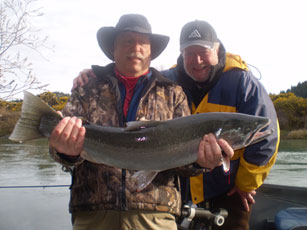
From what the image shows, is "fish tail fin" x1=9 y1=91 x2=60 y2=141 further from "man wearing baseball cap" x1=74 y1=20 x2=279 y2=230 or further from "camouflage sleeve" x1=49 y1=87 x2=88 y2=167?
"man wearing baseball cap" x1=74 y1=20 x2=279 y2=230

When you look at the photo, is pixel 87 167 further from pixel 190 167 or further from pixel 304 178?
pixel 304 178

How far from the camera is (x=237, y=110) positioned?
4191 mm

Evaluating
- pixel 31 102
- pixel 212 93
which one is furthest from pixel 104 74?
pixel 212 93

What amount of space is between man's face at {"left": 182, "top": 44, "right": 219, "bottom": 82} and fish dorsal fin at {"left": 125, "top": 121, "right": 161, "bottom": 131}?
1682 millimetres

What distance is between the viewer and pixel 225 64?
446cm

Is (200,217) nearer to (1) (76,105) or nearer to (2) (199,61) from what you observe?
(2) (199,61)

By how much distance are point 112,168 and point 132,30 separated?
1.41 m

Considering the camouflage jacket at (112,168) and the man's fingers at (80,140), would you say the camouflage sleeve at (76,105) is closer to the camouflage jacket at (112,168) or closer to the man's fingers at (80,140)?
the camouflage jacket at (112,168)

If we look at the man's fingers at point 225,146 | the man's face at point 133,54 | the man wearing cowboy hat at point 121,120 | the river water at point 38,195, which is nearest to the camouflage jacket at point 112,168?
the man wearing cowboy hat at point 121,120

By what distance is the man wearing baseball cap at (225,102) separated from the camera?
4004 mm

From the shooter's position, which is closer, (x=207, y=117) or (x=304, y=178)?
(x=207, y=117)

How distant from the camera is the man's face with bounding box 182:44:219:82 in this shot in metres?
4.28

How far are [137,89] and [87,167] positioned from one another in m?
0.92

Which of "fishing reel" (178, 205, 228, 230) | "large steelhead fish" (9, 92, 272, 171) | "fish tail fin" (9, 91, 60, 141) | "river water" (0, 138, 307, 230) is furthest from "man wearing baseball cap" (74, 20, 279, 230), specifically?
"river water" (0, 138, 307, 230)
